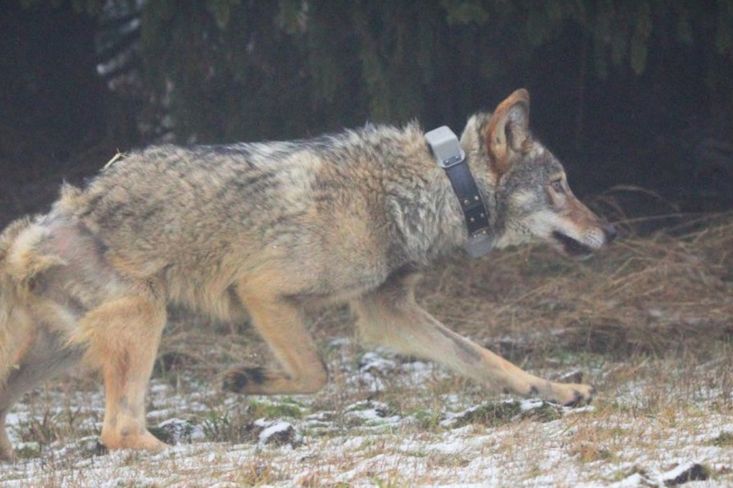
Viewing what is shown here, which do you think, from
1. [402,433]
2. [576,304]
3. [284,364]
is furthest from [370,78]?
[402,433]

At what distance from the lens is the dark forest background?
8.65 m

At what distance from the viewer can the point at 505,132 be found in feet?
21.2

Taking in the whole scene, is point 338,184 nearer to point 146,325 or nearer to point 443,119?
point 146,325

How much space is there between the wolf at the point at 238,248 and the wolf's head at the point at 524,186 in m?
0.01

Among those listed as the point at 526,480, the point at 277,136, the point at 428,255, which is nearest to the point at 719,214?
the point at 277,136

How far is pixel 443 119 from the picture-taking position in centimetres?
1002

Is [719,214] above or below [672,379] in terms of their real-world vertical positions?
above

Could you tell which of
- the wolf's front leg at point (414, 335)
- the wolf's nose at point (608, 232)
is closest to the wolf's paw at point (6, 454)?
the wolf's front leg at point (414, 335)

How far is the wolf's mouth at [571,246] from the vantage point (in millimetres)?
6668

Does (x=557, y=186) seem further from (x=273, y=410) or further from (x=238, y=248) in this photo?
(x=273, y=410)

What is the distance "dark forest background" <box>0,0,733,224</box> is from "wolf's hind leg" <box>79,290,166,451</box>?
2.89 m

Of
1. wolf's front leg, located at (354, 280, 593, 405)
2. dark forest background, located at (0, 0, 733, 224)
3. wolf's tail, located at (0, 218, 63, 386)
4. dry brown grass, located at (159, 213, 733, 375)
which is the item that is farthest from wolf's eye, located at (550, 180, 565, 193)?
wolf's tail, located at (0, 218, 63, 386)

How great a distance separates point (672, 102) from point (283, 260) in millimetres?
5413

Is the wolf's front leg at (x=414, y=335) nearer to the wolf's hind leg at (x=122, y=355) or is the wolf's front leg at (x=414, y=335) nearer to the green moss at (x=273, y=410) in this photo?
the green moss at (x=273, y=410)
